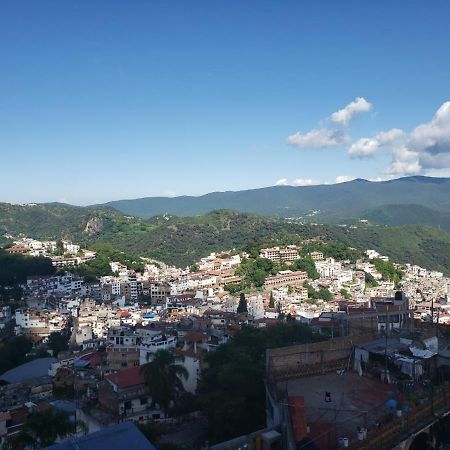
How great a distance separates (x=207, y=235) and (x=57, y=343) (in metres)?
55.8

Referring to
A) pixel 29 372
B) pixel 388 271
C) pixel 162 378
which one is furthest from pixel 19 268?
pixel 388 271

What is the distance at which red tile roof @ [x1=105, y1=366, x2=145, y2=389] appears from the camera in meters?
15.1

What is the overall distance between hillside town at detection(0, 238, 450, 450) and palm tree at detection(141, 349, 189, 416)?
364 millimetres

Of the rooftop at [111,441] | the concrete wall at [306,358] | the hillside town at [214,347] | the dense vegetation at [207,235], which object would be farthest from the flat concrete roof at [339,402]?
the dense vegetation at [207,235]

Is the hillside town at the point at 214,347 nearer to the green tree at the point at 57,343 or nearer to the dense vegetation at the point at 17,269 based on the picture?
the green tree at the point at 57,343

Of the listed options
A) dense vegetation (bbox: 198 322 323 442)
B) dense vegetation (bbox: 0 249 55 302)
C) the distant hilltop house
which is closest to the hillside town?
dense vegetation (bbox: 198 322 323 442)

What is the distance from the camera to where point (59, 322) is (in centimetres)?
3366

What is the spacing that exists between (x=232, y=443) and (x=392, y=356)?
498cm

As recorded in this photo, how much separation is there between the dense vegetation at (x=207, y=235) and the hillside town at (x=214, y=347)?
13428mm

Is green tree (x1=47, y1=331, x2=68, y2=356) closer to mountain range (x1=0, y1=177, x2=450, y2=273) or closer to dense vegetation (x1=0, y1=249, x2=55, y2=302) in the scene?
dense vegetation (x1=0, y1=249, x2=55, y2=302)

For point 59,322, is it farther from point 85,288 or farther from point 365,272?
point 365,272

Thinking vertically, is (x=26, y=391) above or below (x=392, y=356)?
below

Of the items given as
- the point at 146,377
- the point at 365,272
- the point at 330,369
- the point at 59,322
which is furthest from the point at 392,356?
the point at 365,272

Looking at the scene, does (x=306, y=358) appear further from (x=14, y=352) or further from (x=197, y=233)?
(x=197, y=233)
